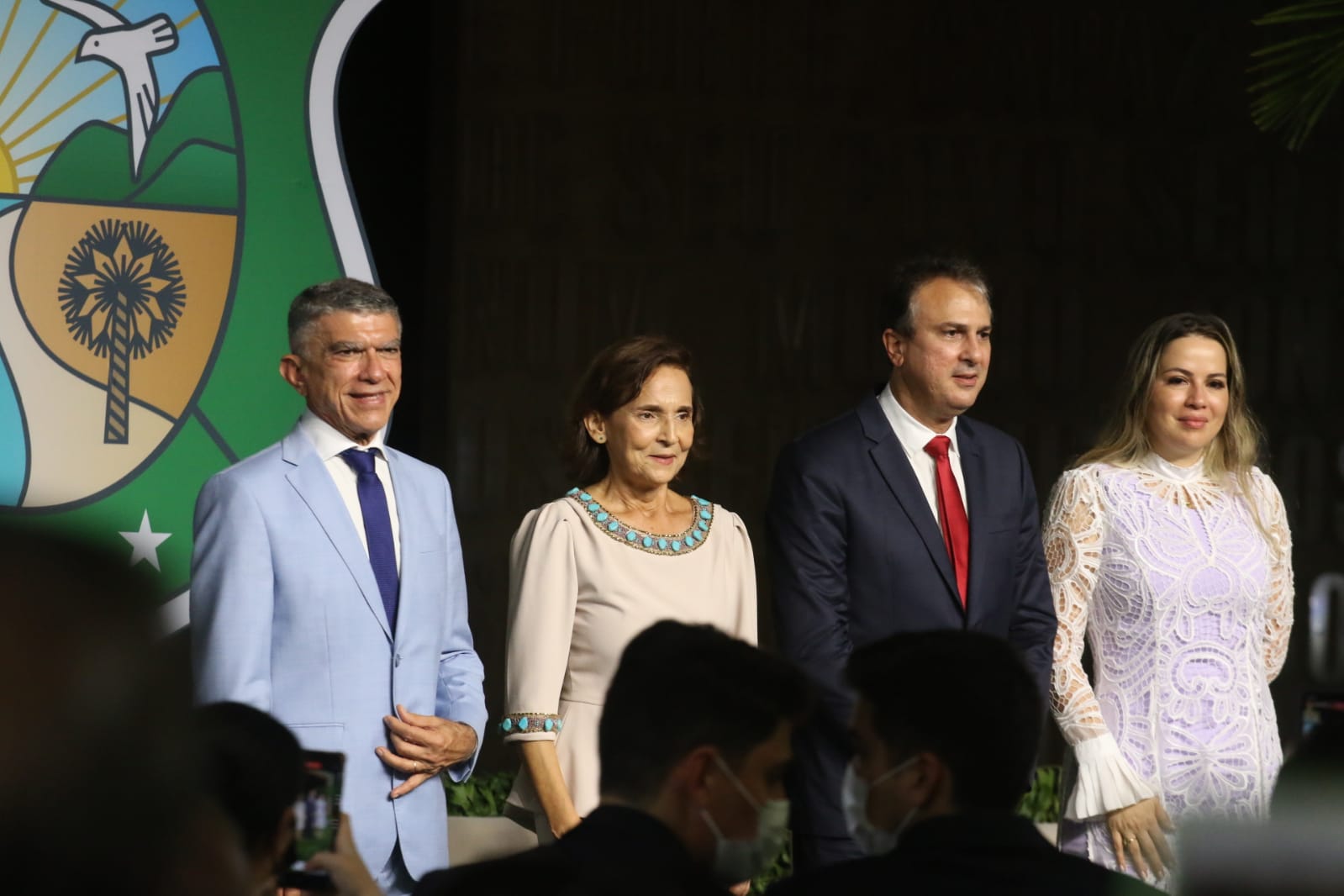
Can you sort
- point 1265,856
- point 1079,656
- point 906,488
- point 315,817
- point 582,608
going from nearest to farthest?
point 1265,856 < point 315,817 < point 582,608 < point 906,488 < point 1079,656

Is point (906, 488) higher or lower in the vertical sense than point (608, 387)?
lower

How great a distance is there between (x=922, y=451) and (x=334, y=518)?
127 centimetres

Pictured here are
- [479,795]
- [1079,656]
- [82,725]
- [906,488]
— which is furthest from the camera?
[479,795]

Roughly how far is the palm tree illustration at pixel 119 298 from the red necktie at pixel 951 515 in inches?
86.6

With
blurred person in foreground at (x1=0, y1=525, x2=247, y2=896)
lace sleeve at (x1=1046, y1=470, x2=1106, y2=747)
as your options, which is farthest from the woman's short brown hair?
blurred person in foreground at (x1=0, y1=525, x2=247, y2=896)

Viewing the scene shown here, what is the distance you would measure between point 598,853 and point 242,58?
3.39 m

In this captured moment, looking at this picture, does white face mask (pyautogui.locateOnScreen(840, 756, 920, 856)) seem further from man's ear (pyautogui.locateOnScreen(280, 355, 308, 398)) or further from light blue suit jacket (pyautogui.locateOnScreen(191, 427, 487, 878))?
man's ear (pyautogui.locateOnScreen(280, 355, 308, 398))

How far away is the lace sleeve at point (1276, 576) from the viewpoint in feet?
12.6

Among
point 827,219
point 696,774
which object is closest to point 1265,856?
point 696,774

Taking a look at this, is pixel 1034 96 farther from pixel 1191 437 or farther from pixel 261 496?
pixel 261 496

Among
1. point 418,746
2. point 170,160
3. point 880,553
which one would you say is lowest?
point 418,746

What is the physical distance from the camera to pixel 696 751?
2.05 m

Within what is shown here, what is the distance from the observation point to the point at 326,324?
10.7ft

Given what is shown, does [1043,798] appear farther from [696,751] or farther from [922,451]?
[696,751]
